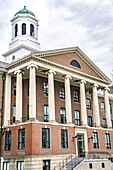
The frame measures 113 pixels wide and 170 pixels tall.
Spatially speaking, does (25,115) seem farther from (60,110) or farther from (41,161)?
(41,161)

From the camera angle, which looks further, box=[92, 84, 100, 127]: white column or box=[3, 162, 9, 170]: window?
box=[92, 84, 100, 127]: white column

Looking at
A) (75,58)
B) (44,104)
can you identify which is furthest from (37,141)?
(75,58)

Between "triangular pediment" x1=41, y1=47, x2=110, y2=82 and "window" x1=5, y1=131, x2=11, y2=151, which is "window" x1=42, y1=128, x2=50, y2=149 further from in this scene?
"triangular pediment" x1=41, y1=47, x2=110, y2=82

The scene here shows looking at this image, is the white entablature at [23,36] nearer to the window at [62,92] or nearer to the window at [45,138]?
the window at [62,92]

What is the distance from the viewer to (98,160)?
3136cm

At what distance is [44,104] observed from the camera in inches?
1377

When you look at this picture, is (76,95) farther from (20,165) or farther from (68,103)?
(20,165)

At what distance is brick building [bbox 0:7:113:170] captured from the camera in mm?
29219

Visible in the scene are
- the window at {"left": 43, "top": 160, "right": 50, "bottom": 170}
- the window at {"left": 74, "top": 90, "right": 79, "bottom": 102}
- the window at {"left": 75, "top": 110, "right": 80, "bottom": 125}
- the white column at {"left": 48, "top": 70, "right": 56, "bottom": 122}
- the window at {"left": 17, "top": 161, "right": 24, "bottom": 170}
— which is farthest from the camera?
the window at {"left": 74, "top": 90, "right": 79, "bottom": 102}

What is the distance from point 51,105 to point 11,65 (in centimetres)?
832

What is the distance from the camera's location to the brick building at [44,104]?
2922cm

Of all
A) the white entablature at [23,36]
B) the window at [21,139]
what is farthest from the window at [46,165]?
the white entablature at [23,36]

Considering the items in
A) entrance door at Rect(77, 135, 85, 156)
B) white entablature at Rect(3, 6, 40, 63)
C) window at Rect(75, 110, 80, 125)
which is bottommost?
entrance door at Rect(77, 135, 85, 156)

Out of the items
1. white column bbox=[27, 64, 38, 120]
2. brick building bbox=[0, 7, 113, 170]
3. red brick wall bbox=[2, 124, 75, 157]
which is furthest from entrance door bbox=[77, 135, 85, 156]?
white column bbox=[27, 64, 38, 120]
